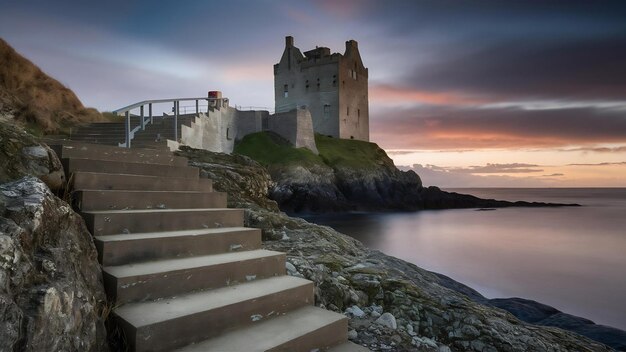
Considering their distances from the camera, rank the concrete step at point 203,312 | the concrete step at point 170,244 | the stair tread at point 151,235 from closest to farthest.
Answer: the concrete step at point 203,312 → the concrete step at point 170,244 → the stair tread at point 151,235

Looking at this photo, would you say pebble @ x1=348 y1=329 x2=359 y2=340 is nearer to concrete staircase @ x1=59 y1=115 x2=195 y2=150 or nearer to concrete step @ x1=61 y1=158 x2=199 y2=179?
concrete step @ x1=61 y1=158 x2=199 y2=179

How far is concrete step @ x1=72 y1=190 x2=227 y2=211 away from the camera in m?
3.85

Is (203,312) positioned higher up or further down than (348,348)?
higher up

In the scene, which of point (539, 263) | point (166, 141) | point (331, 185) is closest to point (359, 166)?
point (331, 185)

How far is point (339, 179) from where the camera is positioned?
1957 inches

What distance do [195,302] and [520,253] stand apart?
2731 cm

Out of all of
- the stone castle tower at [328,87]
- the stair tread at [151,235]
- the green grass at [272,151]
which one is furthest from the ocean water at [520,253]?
the stone castle tower at [328,87]

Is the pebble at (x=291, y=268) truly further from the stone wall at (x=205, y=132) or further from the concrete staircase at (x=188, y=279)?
the stone wall at (x=205, y=132)

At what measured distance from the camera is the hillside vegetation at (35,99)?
30.2 feet

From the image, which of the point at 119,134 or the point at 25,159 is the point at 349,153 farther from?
the point at 25,159

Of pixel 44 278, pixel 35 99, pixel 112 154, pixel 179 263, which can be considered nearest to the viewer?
pixel 44 278

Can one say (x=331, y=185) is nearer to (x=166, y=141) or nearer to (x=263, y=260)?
(x=166, y=141)

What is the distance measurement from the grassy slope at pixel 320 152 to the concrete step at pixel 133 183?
36648mm

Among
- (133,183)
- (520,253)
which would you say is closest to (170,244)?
(133,183)
